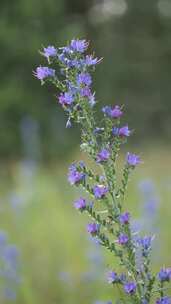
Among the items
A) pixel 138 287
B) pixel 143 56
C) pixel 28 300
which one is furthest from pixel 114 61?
pixel 138 287

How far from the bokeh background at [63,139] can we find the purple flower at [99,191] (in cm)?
288

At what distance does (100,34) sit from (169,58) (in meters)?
2.74

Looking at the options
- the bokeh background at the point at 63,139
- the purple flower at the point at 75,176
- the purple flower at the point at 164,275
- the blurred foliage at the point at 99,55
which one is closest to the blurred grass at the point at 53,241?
the bokeh background at the point at 63,139

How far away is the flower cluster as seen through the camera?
2.54 meters

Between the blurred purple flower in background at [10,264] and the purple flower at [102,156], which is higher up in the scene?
the blurred purple flower in background at [10,264]

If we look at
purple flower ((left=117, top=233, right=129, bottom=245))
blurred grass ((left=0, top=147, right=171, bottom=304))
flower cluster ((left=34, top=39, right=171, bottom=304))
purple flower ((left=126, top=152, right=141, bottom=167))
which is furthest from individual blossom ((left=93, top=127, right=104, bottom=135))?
blurred grass ((left=0, top=147, right=171, bottom=304))

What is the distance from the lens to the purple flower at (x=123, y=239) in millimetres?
2545

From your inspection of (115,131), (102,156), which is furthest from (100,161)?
(115,131)

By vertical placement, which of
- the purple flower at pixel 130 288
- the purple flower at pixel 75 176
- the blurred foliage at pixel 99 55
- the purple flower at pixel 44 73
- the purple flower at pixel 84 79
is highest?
the blurred foliage at pixel 99 55

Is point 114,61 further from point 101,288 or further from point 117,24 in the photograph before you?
point 101,288

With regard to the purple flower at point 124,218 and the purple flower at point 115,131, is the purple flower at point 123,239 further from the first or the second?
the purple flower at point 115,131

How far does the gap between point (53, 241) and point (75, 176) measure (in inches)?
205

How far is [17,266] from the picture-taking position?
5.51 meters

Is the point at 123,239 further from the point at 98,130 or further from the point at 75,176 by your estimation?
the point at 98,130
